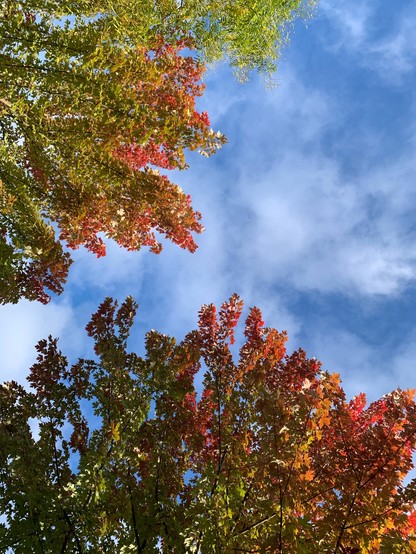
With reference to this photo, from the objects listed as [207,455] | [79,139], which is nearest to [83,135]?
[79,139]

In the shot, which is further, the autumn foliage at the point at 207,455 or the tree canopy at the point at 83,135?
the tree canopy at the point at 83,135

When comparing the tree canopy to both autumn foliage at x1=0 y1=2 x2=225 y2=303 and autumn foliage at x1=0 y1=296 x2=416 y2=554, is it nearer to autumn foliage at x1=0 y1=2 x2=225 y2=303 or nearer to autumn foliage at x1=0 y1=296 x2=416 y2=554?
autumn foliage at x1=0 y1=2 x2=225 y2=303

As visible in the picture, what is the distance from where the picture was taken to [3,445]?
13.2 feet

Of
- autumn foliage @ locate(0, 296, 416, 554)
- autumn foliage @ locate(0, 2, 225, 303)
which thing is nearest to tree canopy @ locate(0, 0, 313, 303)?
autumn foliage @ locate(0, 2, 225, 303)

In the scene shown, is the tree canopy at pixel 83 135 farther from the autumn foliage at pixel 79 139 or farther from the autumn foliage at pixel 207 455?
the autumn foliage at pixel 207 455

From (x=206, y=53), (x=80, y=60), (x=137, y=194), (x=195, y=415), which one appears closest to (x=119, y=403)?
(x=195, y=415)

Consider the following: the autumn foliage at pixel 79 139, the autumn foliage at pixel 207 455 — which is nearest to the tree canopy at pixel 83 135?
the autumn foliage at pixel 79 139

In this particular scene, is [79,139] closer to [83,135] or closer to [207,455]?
[83,135]

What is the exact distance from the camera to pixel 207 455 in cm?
493

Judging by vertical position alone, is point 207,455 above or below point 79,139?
below

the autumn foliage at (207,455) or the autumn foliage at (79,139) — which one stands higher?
the autumn foliage at (79,139)

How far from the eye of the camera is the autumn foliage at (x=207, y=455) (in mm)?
3283

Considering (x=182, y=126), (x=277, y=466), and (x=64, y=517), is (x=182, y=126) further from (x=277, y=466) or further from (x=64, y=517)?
(x=64, y=517)

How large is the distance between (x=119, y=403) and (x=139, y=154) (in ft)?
15.1
